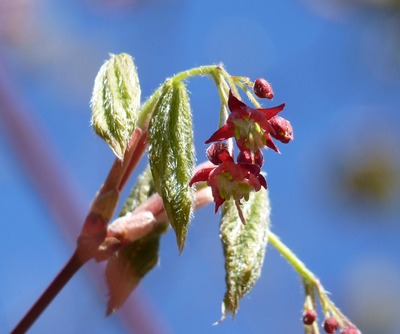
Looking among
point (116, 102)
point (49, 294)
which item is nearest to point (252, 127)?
point (116, 102)

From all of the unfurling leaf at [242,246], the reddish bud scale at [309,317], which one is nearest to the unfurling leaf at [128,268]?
the unfurling leaf at [242,246]

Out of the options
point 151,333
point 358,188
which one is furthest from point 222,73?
point 358,188

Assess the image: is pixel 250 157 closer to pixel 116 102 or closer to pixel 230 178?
pixel 230 178

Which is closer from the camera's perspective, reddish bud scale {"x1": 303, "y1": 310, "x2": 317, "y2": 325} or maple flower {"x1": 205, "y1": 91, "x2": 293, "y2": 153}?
maple flower {"x1": 205, "y1": 91, "x2": 293, "y2": 153}

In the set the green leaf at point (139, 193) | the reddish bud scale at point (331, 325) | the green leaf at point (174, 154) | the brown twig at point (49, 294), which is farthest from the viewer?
the green leaf at point (139, 193)

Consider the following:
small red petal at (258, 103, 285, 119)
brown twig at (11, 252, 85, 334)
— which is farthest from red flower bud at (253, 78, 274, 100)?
brown twig at (11, 252, 85, 334)

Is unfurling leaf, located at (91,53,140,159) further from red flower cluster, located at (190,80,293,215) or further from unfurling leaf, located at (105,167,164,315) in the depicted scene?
unfurling leaf, located at (105,167,164,315)

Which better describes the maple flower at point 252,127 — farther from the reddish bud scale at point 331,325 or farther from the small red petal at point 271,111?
the reddish bud scale at point 331,325
